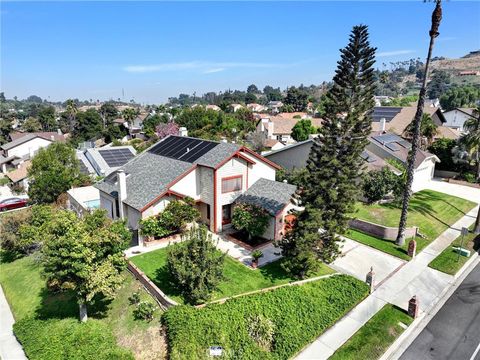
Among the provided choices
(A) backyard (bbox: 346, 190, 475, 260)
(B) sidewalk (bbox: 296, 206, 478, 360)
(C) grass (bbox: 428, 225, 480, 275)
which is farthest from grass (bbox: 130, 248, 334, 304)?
(C) grass (bbox: 428, 225, 480, 275)

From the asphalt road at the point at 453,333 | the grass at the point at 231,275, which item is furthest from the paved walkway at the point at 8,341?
the asphalt road at the point at 453,333

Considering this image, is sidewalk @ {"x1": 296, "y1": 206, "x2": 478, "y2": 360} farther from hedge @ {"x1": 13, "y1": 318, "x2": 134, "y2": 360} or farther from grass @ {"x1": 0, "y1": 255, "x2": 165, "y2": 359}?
hedge @ {"x1": 13, "y1": 318, "x2": 134, "y2": 360}

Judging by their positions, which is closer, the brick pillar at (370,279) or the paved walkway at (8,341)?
the paved walkway at (8,341)

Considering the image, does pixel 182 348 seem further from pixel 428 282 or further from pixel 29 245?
pixel 29 245

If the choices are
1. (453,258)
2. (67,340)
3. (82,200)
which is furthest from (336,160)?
(82,200)

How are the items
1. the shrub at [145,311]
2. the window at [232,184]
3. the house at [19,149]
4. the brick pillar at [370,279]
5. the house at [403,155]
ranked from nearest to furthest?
the shrub at [145,311] → the brick pillar at [370,279] → the window at [232,184] → the house at [403,155] → the house at [19,149]

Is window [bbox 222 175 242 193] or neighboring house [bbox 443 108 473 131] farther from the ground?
neighboring house [bbox 443 108 473 131]

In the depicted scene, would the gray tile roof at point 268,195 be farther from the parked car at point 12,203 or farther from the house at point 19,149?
the house at point 19,149
